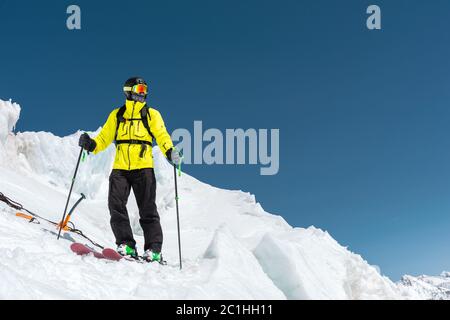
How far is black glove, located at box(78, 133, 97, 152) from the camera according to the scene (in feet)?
18.3

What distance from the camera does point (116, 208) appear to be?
5.59 meters

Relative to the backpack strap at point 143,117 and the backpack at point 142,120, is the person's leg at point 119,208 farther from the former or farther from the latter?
the backpack strap at point 143,117

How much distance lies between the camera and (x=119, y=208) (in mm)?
5602

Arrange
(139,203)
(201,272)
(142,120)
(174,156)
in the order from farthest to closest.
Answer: (139,203) → (142,120) → (174,156) → (201,272)

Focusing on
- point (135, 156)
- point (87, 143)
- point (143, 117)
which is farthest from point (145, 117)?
point (87, 143)

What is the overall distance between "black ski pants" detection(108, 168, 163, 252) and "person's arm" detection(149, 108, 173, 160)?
352 mm

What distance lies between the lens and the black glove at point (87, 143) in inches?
219

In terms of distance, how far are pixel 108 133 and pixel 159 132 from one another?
0.69 meters

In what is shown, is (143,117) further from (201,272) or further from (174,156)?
(201,272)

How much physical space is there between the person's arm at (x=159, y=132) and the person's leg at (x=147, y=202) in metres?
0.36

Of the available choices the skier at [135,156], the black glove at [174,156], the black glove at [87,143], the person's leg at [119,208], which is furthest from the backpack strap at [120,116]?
the black glove at [174,156]
